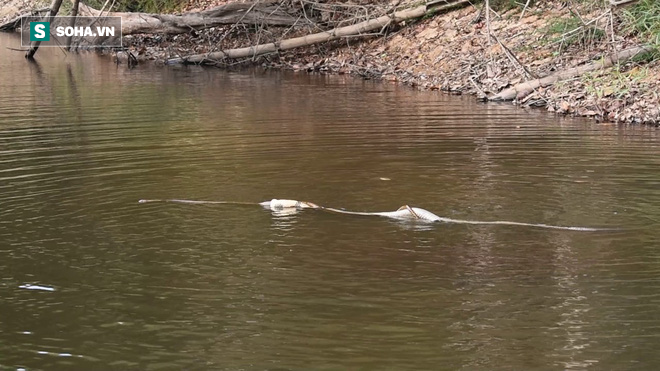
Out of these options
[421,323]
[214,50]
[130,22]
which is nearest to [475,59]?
[214,50]

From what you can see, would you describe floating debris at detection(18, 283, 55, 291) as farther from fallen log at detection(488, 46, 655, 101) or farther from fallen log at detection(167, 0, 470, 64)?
fallen log at detection(167, 0, 470, 64)

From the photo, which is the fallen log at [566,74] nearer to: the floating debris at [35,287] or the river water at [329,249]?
the river water at [329,249]

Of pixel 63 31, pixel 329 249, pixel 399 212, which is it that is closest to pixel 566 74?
pixel 399 212

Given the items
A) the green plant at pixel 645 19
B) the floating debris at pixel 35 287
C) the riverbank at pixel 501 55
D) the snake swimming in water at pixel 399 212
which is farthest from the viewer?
the green plant at pixel 645 19

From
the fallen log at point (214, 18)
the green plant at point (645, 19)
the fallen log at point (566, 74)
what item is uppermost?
the fallen log at point (214, 18)

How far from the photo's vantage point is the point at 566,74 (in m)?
16.6

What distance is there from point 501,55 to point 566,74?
91.4 inches

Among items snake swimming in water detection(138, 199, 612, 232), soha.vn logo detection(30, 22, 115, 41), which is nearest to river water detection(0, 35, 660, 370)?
snake swimming in water detection(138, 199, 612, 232)

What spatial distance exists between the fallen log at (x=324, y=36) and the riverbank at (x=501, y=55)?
26cm

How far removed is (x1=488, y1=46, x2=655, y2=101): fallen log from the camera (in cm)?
1616

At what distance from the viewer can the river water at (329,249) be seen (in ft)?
19.0

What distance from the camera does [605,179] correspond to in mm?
9992

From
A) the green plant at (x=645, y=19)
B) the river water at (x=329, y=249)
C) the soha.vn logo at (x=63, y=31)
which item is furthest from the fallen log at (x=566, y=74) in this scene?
the soha.vn logo at (x=63, y=31)

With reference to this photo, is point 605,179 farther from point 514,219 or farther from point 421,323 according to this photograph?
point 421,323
